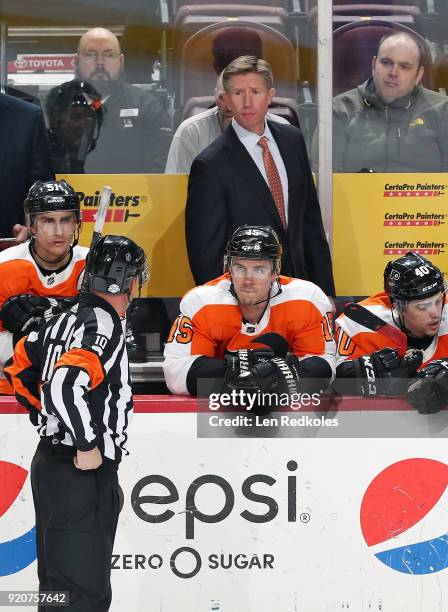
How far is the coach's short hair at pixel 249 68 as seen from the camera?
4344 mm

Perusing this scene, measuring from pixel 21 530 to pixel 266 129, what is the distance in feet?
5.72

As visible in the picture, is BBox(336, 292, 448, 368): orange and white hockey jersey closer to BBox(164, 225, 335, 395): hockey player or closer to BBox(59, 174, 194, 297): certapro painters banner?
BBox(164, 225, 335, 395): hockey player

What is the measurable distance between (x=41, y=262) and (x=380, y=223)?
1347mm

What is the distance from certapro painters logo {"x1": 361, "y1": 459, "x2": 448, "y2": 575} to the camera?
12.4 ft

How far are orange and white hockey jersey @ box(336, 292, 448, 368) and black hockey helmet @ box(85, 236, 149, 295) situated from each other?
39.8 inches

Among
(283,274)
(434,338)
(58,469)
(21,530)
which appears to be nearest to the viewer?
(58,469)

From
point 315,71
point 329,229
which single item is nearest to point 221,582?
point 329,229

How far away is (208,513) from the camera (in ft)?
12.3

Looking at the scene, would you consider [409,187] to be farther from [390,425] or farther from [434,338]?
[390,425]

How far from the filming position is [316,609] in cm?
377

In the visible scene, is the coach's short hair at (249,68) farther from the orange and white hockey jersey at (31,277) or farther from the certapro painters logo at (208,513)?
the certapro painters logo at (208,513)

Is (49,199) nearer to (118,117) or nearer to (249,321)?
(118,117)

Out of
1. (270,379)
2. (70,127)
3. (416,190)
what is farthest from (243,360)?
(70,127)

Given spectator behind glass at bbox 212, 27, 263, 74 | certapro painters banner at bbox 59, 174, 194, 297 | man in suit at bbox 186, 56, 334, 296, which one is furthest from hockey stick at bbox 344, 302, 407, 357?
spectator behind glass at bbox 212, 27, 263, 74
